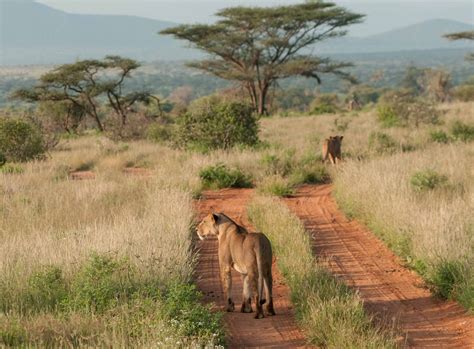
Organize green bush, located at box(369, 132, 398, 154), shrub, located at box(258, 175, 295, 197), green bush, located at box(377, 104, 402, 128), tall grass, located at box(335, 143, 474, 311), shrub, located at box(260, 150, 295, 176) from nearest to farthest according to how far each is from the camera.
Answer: tall grass, located at box(335, 143, 474, 311), shrub, located at box(258, 175, 295, 197), shrub, located at box(260, 150, 295, 176), green bush, located at box(369, 132, 398, 154), green bush, located at box(377, 104, 402, 128)

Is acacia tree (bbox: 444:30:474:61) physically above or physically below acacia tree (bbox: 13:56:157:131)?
above

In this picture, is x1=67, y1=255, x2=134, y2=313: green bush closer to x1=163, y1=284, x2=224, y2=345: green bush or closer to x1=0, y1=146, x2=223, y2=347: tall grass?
x1=0, y1=146, x2=223, y2=347: tall grass

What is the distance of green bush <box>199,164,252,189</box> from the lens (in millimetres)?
14344

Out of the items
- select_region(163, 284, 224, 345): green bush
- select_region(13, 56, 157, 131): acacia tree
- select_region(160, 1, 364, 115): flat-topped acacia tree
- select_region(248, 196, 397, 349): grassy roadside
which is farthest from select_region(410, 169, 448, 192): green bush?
select_region(160, 1, 364, 115): flat-topped acacia tree

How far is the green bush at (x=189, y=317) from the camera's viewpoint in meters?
5.35

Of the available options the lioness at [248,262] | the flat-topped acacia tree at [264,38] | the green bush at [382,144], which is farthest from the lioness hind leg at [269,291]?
the flat-topped acacia tree at [264,38]

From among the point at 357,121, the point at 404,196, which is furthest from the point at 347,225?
the point at 357,121

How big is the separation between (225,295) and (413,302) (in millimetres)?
1851

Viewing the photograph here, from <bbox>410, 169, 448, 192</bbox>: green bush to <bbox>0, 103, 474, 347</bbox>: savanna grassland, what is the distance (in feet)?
0.07

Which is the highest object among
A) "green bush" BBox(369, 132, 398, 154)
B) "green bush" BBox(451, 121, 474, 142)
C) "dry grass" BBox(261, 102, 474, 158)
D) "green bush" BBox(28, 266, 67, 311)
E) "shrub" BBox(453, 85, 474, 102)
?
"green bush" BBox(28, 266, 67, 311)

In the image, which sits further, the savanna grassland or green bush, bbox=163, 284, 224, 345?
the savanna grassland

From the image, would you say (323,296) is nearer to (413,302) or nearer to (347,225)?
(413,302)

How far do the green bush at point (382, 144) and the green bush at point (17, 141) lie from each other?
868 cm

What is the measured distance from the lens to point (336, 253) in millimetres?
8875
